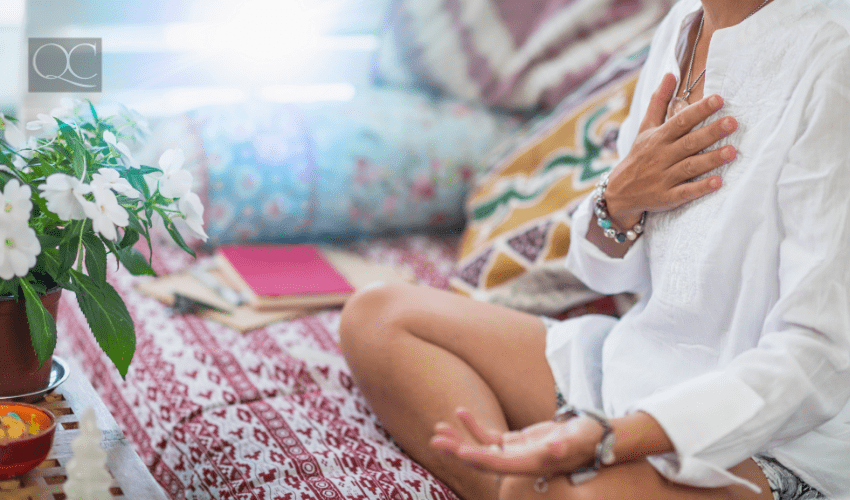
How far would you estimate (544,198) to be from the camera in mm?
1499

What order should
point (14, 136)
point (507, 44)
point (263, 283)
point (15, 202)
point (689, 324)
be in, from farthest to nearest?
point (507, 44) < point (263, 283) < point (689, 324) < point (14, 136) < point (15, 202)

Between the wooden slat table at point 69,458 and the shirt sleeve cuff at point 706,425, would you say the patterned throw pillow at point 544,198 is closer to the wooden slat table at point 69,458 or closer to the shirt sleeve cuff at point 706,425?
the shirt sleeve cuff at point 706,425

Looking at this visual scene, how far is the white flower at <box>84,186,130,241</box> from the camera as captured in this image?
2.18 ft

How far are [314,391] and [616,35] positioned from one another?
39.7 inches

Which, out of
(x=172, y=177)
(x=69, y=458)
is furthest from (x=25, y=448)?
(x=172, y=177)

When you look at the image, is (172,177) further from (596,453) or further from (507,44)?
(507,44)

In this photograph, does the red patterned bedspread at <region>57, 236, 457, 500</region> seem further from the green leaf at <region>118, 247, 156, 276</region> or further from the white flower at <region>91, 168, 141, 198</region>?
the white flower at <region>91, 168, 141, 198</region>

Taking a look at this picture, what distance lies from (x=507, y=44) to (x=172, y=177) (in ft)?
4.10

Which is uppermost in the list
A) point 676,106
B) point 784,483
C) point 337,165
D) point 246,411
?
point 676,106

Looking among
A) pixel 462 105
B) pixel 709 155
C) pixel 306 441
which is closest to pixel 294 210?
pixel 462 105

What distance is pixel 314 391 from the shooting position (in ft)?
3.85

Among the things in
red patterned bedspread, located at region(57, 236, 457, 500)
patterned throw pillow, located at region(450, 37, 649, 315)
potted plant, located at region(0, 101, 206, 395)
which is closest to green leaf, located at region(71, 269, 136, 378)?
potted plant, located at region(0, 101, 206, 395)

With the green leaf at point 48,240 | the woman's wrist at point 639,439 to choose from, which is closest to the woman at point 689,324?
the woman's wrist at point 639,439

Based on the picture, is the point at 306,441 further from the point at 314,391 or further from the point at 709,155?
the point at 709,155
